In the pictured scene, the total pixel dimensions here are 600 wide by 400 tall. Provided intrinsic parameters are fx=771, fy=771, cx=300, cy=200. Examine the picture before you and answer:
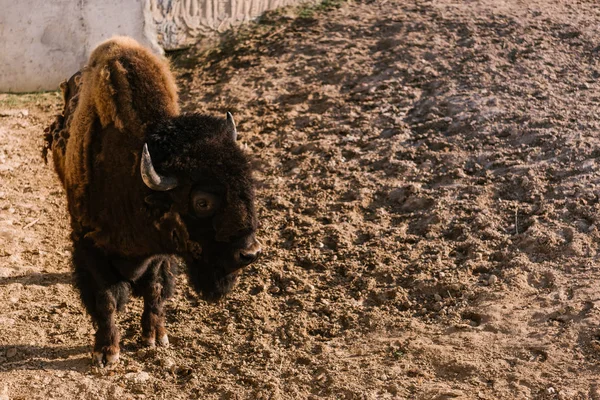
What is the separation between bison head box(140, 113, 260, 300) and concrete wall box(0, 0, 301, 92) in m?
4.89

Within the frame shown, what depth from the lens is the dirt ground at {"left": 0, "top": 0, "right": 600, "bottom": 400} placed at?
4375 mm

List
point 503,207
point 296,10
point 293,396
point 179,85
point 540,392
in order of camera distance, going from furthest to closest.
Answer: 1. point 296,10
2. point 179,85
3. point 503,207
4. point 293,396
5. point 540,392

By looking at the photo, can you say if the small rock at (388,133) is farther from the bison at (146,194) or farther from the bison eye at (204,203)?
the bison eye at (204,203)

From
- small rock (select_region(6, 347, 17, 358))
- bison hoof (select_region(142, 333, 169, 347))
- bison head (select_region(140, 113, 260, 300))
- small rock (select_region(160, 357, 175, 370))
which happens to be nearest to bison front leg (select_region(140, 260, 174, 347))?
bison hoof (select_region(142, 333, 169, 347))

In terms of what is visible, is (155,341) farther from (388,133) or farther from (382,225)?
(388,133)

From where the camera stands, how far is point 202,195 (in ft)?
13.6

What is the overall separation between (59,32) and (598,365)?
22.6 feet

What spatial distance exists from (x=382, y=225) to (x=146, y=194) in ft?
6.98

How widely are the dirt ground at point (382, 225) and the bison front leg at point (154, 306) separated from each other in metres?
0.10

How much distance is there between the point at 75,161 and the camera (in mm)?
4621

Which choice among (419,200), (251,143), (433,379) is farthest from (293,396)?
(251,143)

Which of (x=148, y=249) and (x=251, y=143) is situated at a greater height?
(x=148, y=249)

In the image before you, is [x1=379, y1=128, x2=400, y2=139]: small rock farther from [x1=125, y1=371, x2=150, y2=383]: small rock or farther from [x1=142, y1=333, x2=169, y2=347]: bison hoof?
[x1=125, y1=371, x2=150, y2=383]: small rock

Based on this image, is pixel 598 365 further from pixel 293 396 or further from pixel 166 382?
pixel 166 382
